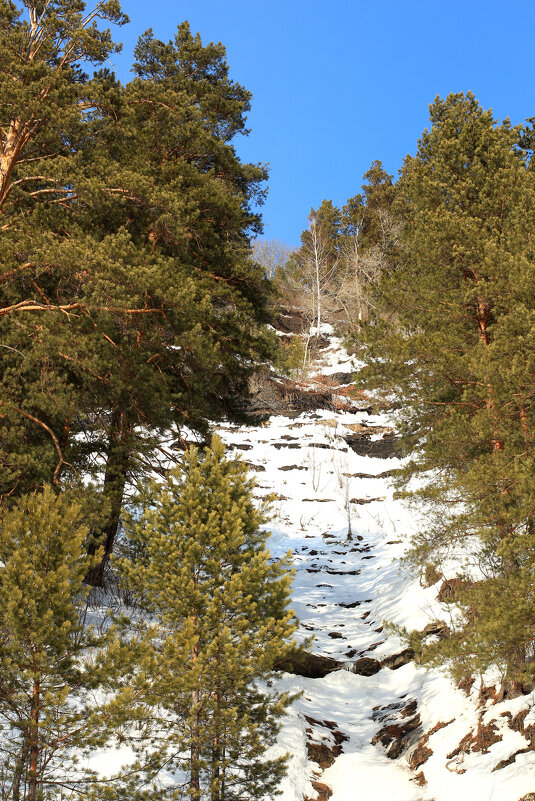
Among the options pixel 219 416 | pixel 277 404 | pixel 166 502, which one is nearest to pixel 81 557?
pixel 166 502

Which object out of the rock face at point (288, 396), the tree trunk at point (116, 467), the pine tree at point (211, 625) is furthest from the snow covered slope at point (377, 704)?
the rock face at point (288, 396)

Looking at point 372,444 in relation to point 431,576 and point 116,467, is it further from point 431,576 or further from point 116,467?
point 116,467

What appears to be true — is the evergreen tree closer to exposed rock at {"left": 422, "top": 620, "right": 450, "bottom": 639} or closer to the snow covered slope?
the snow covered slope

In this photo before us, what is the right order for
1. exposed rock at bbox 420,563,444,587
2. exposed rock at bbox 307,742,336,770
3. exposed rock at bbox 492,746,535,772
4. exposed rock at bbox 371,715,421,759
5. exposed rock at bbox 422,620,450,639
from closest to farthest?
exposed rock at bbox 492,746,535,772 < exposed rock at bbox 307,742,336,770 < exposed rock at bbox 371,715,421,759 < exposed rock at bbox 422,620,450,639 < exposed rock at bbox 420,563,444,587

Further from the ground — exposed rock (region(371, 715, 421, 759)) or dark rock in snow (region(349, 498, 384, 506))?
dark rock in snow (region(349, 498, 384, 506))

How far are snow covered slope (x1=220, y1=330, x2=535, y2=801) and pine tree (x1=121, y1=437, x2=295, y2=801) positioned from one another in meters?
1.76

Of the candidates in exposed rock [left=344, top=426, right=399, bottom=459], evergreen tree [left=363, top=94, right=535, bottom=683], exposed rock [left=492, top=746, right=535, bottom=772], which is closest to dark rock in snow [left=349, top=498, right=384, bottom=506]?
exposed rock [left=344, top=426, right=399, bottom=459]

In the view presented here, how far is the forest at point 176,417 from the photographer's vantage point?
16.2 feet

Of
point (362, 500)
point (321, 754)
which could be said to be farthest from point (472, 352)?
point (362, 500)

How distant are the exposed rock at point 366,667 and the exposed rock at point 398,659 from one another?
148 millimetres

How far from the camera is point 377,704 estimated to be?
9188mm

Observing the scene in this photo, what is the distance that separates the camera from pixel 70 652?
14.9ft

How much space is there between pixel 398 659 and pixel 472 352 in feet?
20.5

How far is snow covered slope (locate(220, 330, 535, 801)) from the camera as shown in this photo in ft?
21.5
